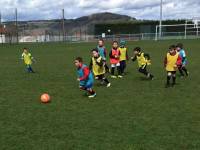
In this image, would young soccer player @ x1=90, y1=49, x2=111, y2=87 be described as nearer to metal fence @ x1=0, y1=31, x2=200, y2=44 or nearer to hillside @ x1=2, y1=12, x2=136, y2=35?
metal fence @ x1=0, y1=31, x2=200, y2=44

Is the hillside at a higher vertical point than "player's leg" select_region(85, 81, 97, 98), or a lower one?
higher

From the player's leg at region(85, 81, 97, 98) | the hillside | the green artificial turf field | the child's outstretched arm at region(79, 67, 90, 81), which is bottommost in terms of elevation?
the green artificial turf field

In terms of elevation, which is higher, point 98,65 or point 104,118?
point 98,65

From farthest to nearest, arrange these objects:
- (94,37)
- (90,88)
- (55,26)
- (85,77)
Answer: (55,26) < (94,37) < (90,88) < (85,77)

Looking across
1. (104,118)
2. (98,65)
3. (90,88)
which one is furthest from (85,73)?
(104,118)

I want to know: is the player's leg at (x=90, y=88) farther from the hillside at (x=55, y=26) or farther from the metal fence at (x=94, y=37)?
→ the hillside at (x=55, y=26)

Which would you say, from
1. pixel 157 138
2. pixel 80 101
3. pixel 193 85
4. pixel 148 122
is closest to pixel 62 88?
pixel 80 101

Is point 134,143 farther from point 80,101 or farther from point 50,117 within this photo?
point 80,101

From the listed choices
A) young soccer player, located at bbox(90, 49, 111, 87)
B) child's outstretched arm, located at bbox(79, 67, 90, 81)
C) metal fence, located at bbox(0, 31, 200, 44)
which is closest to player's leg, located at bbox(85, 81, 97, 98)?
child's outstretched arm, located at bbox(79, 67, 90, 81)

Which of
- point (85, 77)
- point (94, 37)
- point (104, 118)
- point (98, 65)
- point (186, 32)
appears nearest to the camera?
point (104, 118)

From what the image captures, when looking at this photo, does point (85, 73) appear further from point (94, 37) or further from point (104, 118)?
point (94, 37)

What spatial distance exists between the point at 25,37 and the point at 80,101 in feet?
256

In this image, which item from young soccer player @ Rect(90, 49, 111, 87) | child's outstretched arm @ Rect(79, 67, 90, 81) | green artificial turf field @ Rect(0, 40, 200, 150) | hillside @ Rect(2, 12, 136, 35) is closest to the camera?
green artificial turf field @ Rect(0, 40, 200, 150)

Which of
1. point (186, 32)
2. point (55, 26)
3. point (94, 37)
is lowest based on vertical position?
point (94, 37)
